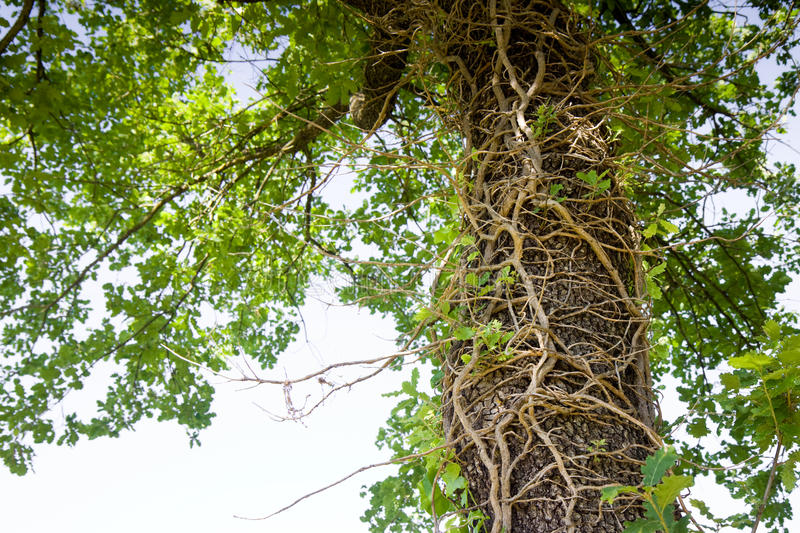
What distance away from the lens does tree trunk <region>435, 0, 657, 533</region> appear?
3.95 ft

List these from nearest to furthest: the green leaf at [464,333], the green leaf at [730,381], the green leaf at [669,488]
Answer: the green leaf at [669,488] < the green leaf at [730,381] < the green leaf at [464,333]

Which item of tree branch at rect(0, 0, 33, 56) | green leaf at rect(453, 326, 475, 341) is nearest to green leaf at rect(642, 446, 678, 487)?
green leaf at rect(453, 326, 475, 341)

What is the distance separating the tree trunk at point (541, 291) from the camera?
1.20m

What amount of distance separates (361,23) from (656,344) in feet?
7.36

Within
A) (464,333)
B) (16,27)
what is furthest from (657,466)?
(16,27)

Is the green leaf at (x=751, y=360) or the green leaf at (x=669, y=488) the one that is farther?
the green leaf at (x=751, y=360)

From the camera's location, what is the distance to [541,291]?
1389 millimetres

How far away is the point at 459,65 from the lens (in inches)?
75.9

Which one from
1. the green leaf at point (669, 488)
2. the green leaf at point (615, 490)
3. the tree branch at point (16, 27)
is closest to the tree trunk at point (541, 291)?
the green leaf at point (615, 490)

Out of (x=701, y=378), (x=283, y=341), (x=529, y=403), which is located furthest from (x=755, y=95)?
(x=283, y=341)

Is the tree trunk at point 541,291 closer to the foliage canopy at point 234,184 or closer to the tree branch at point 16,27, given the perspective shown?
the foliage canopy at point 234,184

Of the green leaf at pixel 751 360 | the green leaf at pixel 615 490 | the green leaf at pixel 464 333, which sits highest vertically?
the green leaf at pixel 464 333

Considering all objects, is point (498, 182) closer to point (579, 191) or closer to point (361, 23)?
point (579, 191)

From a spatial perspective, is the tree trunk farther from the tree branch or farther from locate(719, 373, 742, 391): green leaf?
the tree branch
